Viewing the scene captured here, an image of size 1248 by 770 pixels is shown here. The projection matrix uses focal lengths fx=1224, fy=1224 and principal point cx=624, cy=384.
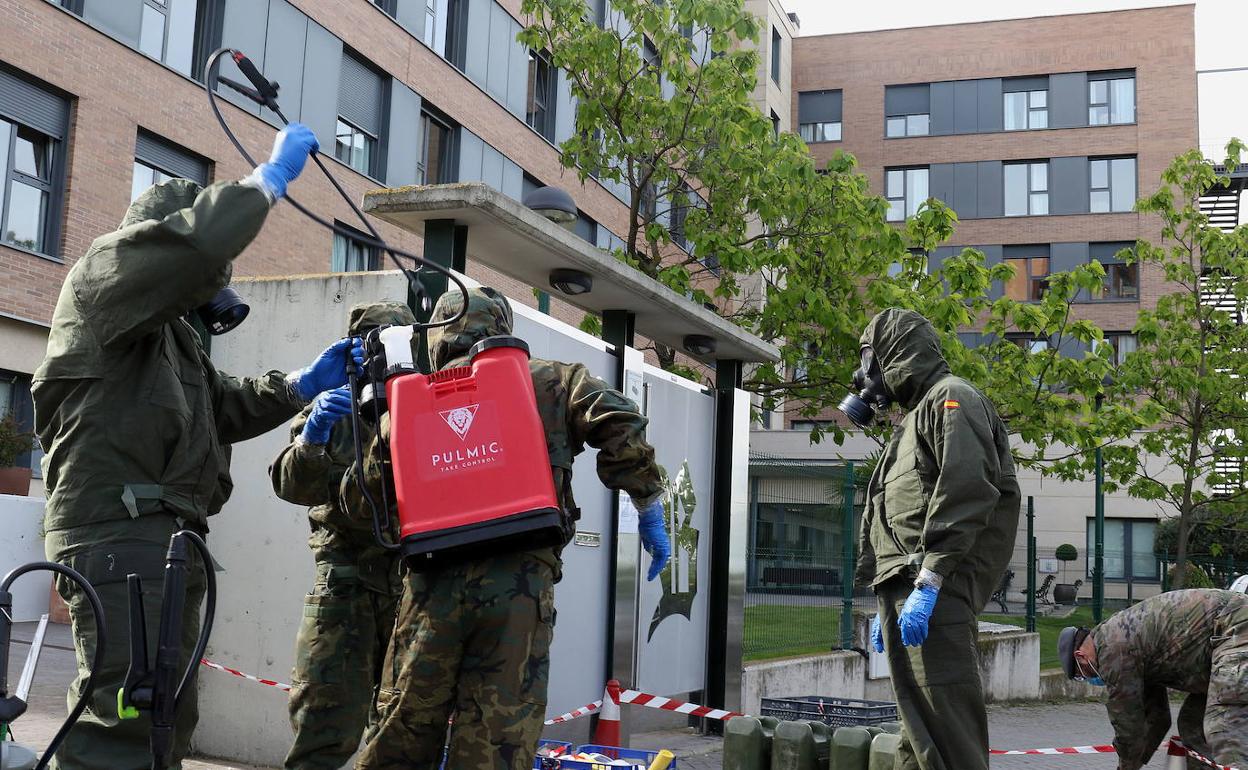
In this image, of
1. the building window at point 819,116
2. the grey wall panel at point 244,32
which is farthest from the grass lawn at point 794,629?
the building window at point 819,116

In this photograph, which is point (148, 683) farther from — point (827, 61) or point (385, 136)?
point (827, 61)

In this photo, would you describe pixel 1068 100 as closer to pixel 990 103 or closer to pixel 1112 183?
pixel 990 103

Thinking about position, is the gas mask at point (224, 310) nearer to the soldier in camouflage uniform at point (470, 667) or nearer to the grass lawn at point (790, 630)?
the soldier in camouflage uniform at point (470, 667)

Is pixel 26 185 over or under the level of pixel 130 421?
over

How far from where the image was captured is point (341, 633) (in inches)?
207

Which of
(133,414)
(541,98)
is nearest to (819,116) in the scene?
(541,98)

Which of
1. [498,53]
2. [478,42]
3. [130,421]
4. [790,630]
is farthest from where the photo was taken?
[498,53]

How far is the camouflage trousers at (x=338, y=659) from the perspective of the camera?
204 inches

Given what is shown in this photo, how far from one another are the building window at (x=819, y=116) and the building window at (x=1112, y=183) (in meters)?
9.49

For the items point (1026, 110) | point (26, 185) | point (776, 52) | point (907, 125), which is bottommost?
point (26, 185)

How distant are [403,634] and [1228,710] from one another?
13.4 feet

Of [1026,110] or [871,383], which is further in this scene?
[1026,110]

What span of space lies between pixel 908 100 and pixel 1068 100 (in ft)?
18.9

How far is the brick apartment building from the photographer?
143ft
